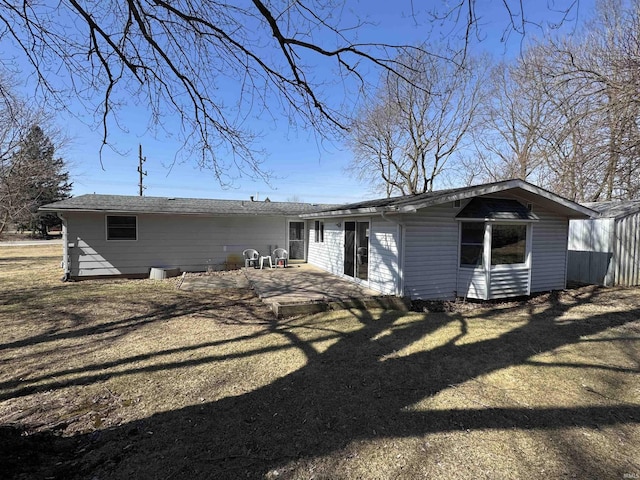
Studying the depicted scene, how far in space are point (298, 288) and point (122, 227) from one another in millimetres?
7540

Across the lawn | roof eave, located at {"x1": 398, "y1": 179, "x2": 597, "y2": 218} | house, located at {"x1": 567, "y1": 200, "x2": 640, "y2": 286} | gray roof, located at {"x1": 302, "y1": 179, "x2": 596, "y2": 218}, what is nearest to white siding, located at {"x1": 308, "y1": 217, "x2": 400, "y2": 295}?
gray roof, located at {"x1": 302, "y1": 179, "x2": 596, "y2": 218}

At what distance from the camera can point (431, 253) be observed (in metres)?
8.10

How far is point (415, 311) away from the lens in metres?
7.68

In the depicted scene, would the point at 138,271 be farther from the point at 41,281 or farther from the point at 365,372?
the point at 365,372

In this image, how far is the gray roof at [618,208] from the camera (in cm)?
1009

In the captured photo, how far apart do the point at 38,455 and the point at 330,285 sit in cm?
721

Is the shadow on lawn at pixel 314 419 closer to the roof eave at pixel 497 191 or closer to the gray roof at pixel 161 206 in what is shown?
the roof eave at pixel 497 191

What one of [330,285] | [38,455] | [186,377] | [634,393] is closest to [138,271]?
[330,285]

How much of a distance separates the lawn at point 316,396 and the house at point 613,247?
4.43 m

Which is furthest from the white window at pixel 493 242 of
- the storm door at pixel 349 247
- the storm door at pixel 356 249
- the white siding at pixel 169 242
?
the white siding at pixel 169 242

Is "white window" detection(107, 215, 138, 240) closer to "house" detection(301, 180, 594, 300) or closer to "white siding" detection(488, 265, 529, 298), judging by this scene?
"house" detection(301, 180, 594, 300)

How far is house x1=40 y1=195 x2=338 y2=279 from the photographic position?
1122cm

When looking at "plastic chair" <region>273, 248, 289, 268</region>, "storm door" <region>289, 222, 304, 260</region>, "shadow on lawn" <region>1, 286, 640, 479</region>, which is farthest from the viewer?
"storm door" <region>289, 222, 304, 260</region>

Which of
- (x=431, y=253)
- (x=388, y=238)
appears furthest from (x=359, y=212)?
(x=431, y=253)
